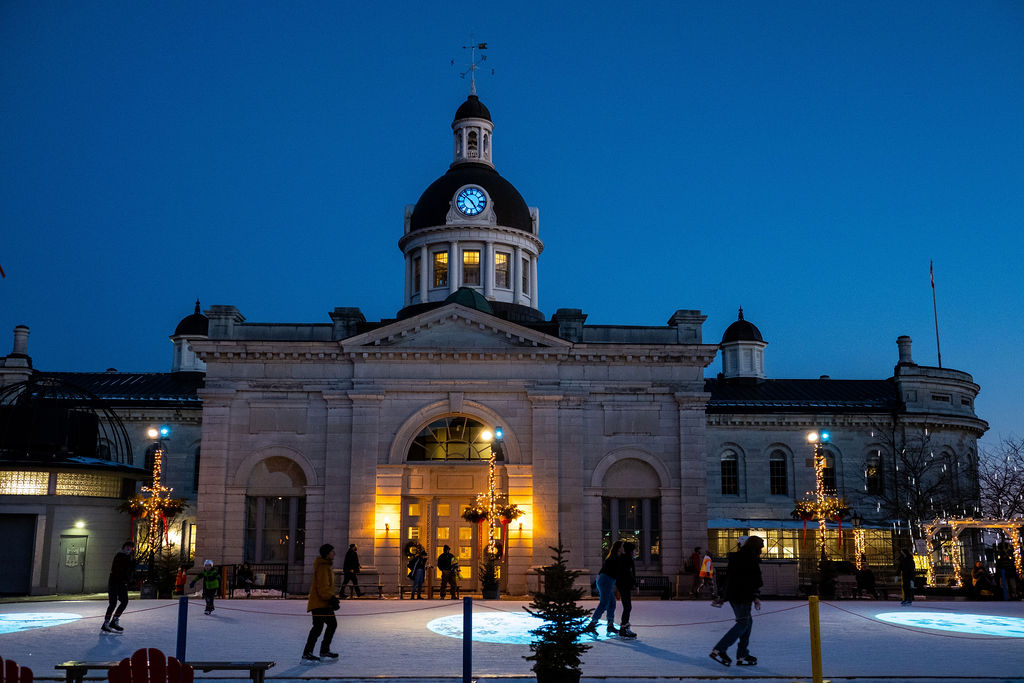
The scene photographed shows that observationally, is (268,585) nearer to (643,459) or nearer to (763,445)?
(643,459)

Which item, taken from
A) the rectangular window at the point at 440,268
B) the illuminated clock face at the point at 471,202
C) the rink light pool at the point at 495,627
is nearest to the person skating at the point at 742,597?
the rink light pool at the point at 495,627

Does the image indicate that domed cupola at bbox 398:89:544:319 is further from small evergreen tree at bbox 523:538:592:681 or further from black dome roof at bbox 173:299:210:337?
small evergreen tree at bbox 523:538:592:681

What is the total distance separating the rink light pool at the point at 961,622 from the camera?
20.0 meters

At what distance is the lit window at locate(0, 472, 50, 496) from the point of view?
35438 millimetres

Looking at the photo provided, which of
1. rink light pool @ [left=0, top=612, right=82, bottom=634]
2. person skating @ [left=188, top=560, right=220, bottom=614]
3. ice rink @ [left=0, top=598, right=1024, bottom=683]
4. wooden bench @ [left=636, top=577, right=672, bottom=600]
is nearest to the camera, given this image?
ice rink @ [left=0, top=598, right=1024, bottom=683]

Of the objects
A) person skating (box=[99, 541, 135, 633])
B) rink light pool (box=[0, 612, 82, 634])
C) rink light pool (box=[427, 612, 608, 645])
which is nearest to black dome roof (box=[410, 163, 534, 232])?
rink light pool (box=[427, 612, 608, 645])

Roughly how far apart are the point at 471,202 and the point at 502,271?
3733 mm

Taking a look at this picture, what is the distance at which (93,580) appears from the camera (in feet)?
120

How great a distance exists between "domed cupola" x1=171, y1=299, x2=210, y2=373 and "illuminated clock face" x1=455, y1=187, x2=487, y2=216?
1985cm

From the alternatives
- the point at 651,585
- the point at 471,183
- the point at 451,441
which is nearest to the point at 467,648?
the point at 651,585

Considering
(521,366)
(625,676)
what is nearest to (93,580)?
(521,366)

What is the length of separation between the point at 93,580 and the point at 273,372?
1072cm

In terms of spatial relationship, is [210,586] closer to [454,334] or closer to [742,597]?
[454,334]

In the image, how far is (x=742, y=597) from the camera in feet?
50.7
